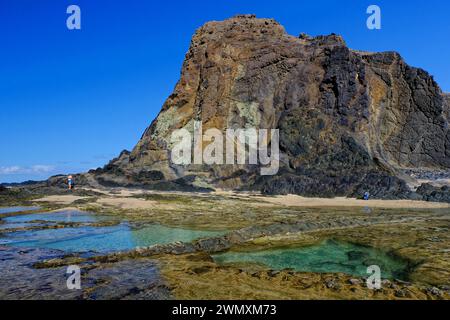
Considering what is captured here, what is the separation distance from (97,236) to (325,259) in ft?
30.2

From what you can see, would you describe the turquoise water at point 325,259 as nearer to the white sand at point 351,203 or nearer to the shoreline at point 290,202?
the shoreline at point 290,202

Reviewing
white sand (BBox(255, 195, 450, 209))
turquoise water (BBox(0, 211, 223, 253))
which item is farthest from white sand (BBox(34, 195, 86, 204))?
white sand (BBox(255, 195, 450, 209))

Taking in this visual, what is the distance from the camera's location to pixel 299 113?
1954 inches

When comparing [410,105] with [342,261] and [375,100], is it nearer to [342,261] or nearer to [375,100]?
[375,100]

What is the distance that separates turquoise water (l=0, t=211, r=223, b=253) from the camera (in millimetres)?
15305

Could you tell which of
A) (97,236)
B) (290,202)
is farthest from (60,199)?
(290,202)

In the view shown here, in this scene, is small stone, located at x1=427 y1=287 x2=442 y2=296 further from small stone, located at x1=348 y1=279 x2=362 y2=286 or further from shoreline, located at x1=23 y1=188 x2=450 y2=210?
shoreline, located at x1=23 y1=188 x2=450 y2=210

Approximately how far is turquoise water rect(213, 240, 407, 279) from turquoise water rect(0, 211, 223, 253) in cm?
298

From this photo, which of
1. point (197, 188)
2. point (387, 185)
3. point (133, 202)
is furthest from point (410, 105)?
point (133, 202)

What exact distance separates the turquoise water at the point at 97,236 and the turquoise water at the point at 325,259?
2978 mm

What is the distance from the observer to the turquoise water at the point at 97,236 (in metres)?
15.3

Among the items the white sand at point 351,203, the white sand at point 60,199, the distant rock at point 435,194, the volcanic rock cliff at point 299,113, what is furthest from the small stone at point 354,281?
the volcanic rock cliff at point 299,113
